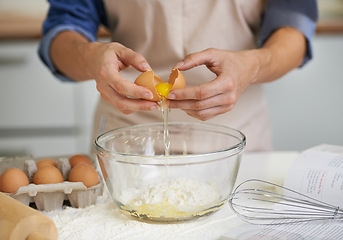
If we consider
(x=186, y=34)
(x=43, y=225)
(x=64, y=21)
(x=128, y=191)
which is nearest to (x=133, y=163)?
(x=128, y=191)

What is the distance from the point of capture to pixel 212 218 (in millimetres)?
701

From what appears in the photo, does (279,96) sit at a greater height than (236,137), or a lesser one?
lesser

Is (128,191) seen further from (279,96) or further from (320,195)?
(279,96)

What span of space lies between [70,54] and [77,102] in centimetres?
95

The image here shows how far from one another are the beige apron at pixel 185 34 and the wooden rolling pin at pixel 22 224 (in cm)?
50

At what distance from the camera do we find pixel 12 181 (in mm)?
723

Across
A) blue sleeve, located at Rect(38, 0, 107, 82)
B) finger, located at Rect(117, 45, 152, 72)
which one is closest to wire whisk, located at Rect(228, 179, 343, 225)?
finger, located at Rect(117, 45, 152, 72)

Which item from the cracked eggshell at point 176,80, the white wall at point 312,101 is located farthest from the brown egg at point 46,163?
the white wall at point 312,101

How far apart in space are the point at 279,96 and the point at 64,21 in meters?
1.12

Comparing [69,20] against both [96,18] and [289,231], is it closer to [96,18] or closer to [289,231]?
[96,18]

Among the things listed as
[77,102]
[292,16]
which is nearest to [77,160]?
[292,16]

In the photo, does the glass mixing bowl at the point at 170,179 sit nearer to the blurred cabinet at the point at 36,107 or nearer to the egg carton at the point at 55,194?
the egg carton at the point at 55,194

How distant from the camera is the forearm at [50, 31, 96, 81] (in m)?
0.96

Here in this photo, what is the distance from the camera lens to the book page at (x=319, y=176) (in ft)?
2.32
